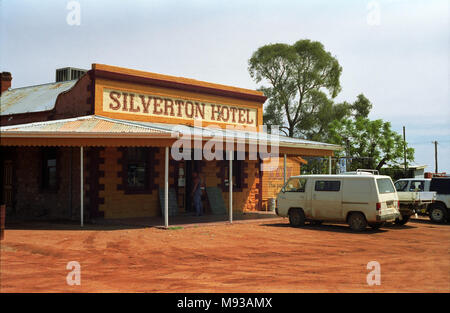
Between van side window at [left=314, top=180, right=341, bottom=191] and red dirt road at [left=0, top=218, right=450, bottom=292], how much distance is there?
1373 mm

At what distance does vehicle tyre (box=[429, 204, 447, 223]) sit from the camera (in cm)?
1914

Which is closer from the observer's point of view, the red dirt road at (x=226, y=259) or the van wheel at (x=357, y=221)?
the red dirt road at (x=226, y=259)

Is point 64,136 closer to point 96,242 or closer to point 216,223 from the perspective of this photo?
point 96,242

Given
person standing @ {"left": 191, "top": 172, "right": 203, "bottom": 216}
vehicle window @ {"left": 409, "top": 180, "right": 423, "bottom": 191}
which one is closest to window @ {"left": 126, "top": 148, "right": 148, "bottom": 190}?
person standing @ {"left": 191, "top": 172, "right": 203, "bottom": 216}

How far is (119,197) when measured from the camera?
18625mm

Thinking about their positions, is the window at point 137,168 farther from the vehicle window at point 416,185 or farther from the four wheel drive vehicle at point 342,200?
the vehicle window at point 416,185

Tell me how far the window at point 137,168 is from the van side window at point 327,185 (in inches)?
272

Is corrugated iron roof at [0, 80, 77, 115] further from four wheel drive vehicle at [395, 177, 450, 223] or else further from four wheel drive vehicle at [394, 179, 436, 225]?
four wheel drive vehicle at [395, 177, 450, 223]

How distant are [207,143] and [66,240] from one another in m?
5.63

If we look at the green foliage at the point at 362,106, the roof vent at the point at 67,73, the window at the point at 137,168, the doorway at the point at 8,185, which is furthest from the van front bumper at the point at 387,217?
the green foliage at the point at 362,106

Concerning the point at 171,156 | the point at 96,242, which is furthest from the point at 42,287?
the point at 171,156

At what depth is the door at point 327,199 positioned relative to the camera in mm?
16000

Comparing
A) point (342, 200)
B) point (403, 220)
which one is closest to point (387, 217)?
point (342, 200)

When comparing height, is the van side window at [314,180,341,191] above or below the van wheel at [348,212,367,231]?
above
